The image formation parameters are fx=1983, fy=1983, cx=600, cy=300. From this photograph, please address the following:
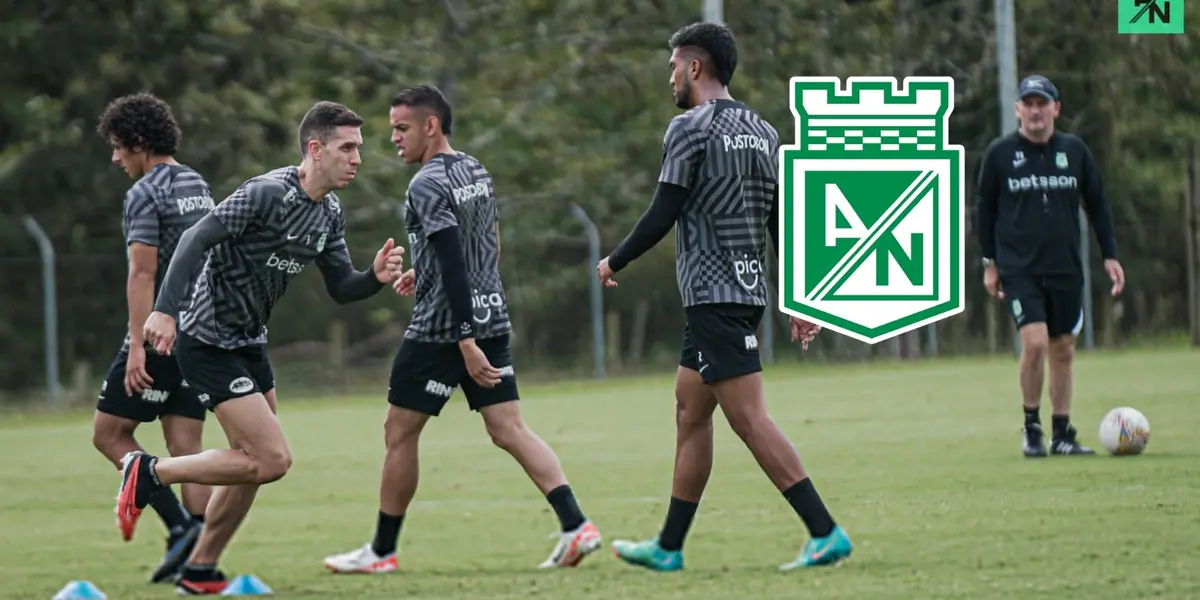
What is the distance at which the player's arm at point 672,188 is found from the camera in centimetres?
790

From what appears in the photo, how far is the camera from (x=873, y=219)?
30.8 m

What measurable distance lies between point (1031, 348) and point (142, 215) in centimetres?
587

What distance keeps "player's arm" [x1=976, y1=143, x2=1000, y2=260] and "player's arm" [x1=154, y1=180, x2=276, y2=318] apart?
592cm

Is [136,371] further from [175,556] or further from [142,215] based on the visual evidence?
[175,556]

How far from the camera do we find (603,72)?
108 feet

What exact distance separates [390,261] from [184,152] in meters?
21.8

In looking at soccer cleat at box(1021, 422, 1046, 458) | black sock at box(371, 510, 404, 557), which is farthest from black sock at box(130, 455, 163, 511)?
soccer cleat at box(1021, 422, 1046, 458)

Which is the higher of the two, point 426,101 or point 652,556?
point 426,101

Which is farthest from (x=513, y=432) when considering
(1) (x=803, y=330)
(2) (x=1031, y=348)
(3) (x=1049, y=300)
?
(3) (x=1049, y=300)

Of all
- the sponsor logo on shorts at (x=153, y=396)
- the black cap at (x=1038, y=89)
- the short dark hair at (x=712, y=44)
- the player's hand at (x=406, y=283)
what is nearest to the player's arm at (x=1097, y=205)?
the black cap at (x=1038, y=89)

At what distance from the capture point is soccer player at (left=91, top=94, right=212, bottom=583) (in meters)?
8.81

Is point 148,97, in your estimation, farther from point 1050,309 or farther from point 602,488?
point 1050,309

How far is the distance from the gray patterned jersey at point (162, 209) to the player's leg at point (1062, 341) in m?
5.76

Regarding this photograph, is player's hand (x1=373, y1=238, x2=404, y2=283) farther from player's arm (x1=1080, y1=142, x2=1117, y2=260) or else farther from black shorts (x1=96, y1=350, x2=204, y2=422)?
player's arm (x1=1080, y1=142, x2=1117, y2=260)
